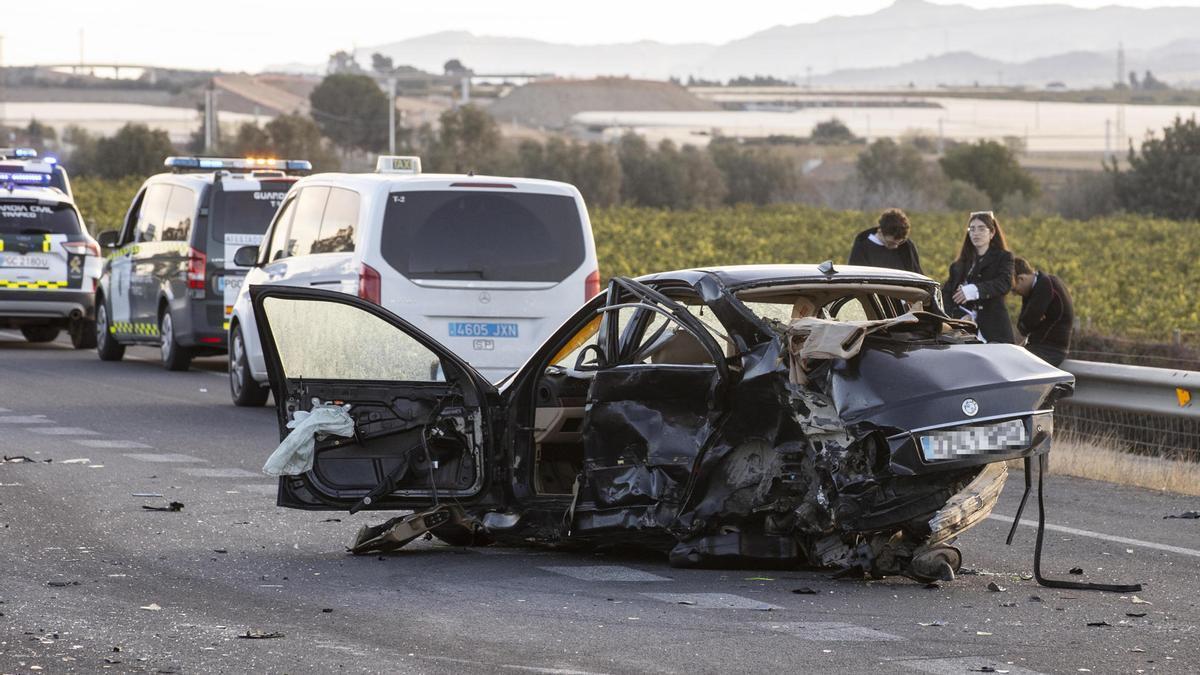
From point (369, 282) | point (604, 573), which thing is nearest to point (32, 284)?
point (369, 282)

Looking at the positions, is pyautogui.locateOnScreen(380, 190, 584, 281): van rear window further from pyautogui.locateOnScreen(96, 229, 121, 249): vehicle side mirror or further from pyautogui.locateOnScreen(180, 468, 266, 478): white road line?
pyautogui.locateOnScreen(96, 229, 121, 249): vehicle side mirror

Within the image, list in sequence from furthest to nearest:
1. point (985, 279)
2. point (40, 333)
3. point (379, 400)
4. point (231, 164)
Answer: point (40, 333)
point (231, 164)
point (985, 279)
point (379, 400)

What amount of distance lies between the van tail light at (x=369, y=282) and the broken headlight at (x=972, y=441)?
6.65 m

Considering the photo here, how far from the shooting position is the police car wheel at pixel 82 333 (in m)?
24.7

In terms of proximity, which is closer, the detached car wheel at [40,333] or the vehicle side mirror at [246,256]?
the vehicle side mirror at [246,256]

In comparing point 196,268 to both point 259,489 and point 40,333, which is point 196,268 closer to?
point 259,489

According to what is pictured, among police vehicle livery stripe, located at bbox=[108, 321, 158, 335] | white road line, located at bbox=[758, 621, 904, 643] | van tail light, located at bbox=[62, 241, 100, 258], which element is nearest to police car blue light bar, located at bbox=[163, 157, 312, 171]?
police vehicle livery stripe, located at bbox=[108, 321, 158, 335]

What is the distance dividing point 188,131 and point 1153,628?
14902 centimetres

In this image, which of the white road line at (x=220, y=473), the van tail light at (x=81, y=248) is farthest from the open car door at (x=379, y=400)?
the van tail light at (x=81, y=248)

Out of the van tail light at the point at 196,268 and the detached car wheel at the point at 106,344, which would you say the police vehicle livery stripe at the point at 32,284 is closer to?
the detached car wheel at the point at 106,344

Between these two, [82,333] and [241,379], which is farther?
[82,333]

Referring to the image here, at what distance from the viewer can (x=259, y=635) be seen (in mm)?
7379

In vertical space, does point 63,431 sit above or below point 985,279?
below

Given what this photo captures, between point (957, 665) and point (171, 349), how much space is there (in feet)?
48.9
